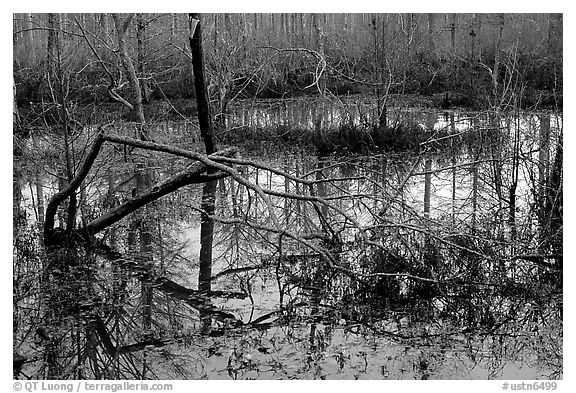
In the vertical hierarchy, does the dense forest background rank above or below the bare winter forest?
above

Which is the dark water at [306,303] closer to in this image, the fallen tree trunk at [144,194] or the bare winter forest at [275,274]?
the bare winter forest at [275,274]

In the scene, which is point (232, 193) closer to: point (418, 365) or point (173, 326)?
point (173, 326)

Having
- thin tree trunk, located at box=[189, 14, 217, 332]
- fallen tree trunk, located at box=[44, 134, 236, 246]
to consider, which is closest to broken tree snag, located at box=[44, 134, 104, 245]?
fallen tree trunk, located at box=[44, 134, 236, 246]

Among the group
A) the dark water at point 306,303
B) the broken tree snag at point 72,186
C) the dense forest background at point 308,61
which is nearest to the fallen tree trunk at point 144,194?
the broken tree snag at point 72,186

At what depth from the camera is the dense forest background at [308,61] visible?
52.6 ft

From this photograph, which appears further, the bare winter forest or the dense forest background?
the dense forest background

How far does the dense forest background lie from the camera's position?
52.6ft

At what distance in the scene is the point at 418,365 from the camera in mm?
4613

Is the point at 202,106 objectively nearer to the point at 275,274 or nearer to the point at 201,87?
the point at 201,87

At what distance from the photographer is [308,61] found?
2353 centimetres

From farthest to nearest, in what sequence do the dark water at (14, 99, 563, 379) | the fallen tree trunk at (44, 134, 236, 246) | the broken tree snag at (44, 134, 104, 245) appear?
the broken tree snag at (44, 134, 104, 245), the fallen tree trunk at (44, 134, 236, 246), the dark water at (14, 99, 563, 379)

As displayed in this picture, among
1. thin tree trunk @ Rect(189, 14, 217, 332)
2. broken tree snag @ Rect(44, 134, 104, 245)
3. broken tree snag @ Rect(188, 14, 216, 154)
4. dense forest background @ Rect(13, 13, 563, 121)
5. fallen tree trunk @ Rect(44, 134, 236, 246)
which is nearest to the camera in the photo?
fallen tree trunk @ Rect(44, 134, 236, 246)

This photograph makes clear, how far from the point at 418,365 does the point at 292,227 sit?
138 inches

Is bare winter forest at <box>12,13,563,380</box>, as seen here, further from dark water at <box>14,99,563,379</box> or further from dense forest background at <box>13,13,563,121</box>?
dense forest background at <box>13,13,563,121</box>
